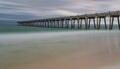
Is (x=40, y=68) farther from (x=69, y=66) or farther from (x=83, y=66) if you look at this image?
(x=83, y=66)

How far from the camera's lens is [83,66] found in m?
7.75

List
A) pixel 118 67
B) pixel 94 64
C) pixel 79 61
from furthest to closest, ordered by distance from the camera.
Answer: pixel 79 61 < pixel 94 64 < pixel 118 67

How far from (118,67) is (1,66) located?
13.6 feet

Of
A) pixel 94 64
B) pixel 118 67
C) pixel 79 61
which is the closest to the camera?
pixel 118 67

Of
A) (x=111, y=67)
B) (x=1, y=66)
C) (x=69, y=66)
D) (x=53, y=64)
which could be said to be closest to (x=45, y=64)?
(x=53, y=64)

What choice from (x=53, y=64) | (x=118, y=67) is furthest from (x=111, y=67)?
(x=53, y=64)

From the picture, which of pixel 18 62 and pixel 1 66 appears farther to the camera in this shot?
pixel 18 62

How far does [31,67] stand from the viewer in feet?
25.5

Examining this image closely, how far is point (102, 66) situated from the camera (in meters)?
7.62

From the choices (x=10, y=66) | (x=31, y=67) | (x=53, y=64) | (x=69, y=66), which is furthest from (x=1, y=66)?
(x=69, y=66)

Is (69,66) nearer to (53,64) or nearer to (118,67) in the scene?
(53,64)

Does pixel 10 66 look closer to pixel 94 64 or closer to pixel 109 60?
pixel 94 64

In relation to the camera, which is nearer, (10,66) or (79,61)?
(10,66)

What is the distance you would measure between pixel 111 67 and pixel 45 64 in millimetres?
2400
